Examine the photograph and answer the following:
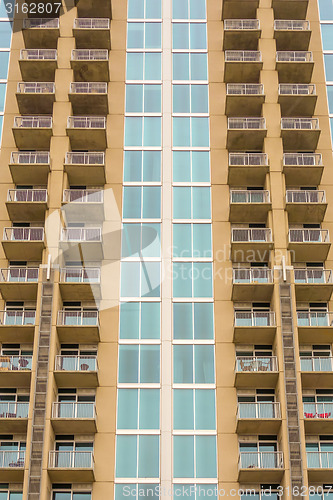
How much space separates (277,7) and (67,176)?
1909 centimetres

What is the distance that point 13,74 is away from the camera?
5622cm

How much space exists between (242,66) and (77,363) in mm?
22451

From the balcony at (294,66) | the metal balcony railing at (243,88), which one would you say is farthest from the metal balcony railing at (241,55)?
the metal balcony railing at (243,88)

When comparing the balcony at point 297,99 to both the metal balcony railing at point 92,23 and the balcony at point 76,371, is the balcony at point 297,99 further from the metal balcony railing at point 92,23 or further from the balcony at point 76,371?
the balcony at point 76,371

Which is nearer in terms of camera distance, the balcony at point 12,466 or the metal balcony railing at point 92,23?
the balcony at point 12,466

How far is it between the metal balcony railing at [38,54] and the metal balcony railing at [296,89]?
1525 centimetres

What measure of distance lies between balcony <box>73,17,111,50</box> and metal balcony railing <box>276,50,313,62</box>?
38.0ft

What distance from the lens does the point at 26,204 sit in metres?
49.5

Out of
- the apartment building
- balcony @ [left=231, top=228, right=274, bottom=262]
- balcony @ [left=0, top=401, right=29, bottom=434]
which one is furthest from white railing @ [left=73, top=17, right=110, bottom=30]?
balcony @ [left=0, top=401, right=29, bottom=434]

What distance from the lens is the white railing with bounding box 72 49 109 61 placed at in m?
55.4

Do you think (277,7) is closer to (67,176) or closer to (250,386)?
(67,176)

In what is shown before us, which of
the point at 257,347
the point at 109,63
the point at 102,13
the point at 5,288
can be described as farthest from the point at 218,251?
the point at 102,13

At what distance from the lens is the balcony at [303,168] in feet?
167

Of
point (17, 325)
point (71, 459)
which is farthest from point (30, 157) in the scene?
point (71, 459)
